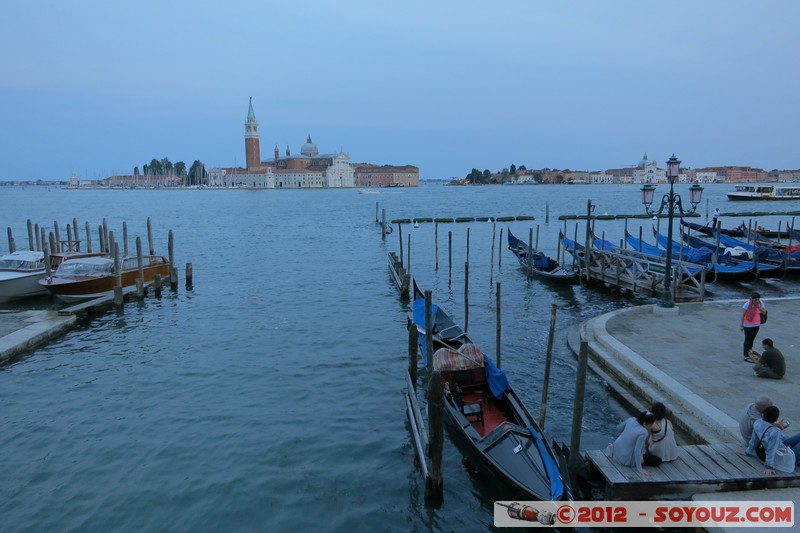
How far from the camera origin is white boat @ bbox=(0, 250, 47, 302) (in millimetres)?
18016

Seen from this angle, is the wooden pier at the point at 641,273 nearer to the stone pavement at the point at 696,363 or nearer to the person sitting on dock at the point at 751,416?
the stone pavement at the point at 696,363

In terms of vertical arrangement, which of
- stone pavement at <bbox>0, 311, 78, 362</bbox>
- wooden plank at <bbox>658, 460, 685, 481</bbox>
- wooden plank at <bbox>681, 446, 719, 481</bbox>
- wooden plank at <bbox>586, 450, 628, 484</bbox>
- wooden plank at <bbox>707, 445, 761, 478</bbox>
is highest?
wooden plank at <bbox>707, 445, 761, 478</bbox>

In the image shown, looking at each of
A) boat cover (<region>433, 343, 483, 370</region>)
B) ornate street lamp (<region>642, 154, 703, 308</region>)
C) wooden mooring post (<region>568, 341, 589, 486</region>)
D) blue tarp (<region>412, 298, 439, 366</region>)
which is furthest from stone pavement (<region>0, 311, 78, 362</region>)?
ornate street lamp (<region>642, 154, 703, 308</region>)

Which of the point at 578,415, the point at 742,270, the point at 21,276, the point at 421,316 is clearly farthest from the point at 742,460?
the point at 21,276

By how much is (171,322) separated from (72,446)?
24.5 ft

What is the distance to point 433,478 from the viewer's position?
7070 mm

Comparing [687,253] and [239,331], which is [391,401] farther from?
[687,253]

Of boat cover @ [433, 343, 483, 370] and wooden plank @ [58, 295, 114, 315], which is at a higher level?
boat cover @ [433, 343, 483, 370]

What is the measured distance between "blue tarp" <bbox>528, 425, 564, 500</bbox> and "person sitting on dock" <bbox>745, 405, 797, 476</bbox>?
2.03 m

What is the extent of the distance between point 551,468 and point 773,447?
2206 mm

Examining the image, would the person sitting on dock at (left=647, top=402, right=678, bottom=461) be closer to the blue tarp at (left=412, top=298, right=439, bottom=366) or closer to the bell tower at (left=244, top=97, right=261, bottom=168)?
the blue tarp at (left=412, top=298, right=439, bottom=366)

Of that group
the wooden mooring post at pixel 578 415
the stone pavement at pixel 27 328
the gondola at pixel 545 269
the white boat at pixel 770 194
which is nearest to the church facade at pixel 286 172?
the white boat at pixel 770 194

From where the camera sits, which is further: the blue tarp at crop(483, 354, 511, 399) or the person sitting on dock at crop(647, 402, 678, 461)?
the blue tarp at crop(483, 354, 511, 399)

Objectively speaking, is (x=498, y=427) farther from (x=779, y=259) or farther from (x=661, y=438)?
(x=779, y=259)
